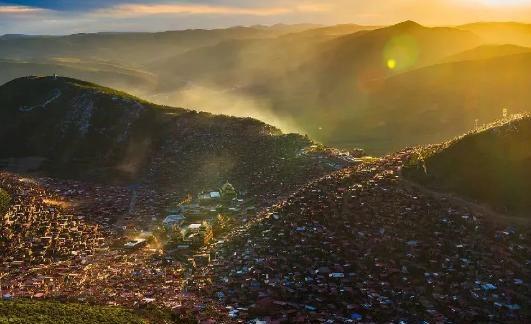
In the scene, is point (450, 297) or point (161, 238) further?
point (161, 238)

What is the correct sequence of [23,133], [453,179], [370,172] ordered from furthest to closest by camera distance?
[23,133], [370,172], [453,179]

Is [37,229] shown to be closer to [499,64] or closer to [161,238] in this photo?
[161,238]

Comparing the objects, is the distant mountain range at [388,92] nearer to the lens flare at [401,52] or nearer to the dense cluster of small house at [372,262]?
the lens flare at [401,52]

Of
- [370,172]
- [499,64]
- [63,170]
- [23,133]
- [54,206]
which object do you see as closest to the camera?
[370,172]

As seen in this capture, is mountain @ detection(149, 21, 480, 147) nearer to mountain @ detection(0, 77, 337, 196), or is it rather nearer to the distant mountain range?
the distant mountain range

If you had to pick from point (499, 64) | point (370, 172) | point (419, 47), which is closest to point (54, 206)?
point (370, 172)

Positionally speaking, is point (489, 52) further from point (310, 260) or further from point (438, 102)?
point (310, 260)

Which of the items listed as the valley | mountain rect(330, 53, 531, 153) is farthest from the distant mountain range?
the valley
